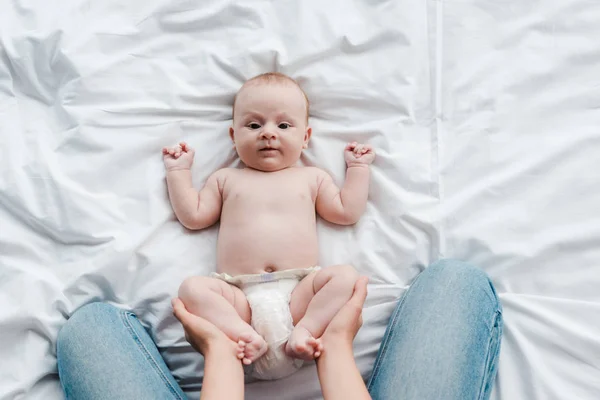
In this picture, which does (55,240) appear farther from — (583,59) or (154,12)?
(583,59)

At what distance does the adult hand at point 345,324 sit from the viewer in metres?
1.07

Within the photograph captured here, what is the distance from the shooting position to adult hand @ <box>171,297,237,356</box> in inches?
42.0

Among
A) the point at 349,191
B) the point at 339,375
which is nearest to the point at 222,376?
the point at 339,375

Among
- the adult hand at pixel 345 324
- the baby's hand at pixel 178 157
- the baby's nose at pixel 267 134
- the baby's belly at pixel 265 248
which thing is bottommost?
the adult hand at pixel 345 324

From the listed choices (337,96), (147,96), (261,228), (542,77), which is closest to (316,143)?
(337,96)

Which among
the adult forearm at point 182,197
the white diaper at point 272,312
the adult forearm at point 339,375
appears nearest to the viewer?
the adult forearm at point 339,375

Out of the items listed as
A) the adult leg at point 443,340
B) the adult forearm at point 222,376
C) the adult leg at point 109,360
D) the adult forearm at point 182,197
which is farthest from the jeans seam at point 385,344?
the adult forearm at point 182,197

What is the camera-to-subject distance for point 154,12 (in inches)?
53.0

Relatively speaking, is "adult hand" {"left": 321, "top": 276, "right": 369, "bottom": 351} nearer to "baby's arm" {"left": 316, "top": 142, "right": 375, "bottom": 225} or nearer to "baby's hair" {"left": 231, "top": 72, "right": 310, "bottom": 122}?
"baby's arm" {"left": 316, "top": 142, "right": 375, "bottom": 225}

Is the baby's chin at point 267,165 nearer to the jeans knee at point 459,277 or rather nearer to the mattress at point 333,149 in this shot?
the mattress at point 333,149

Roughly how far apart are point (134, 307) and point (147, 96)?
446mm

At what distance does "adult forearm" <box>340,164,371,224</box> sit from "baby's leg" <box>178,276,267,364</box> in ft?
0.90

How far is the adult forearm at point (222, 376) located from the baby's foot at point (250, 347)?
14 millimetres

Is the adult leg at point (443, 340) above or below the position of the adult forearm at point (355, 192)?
below
